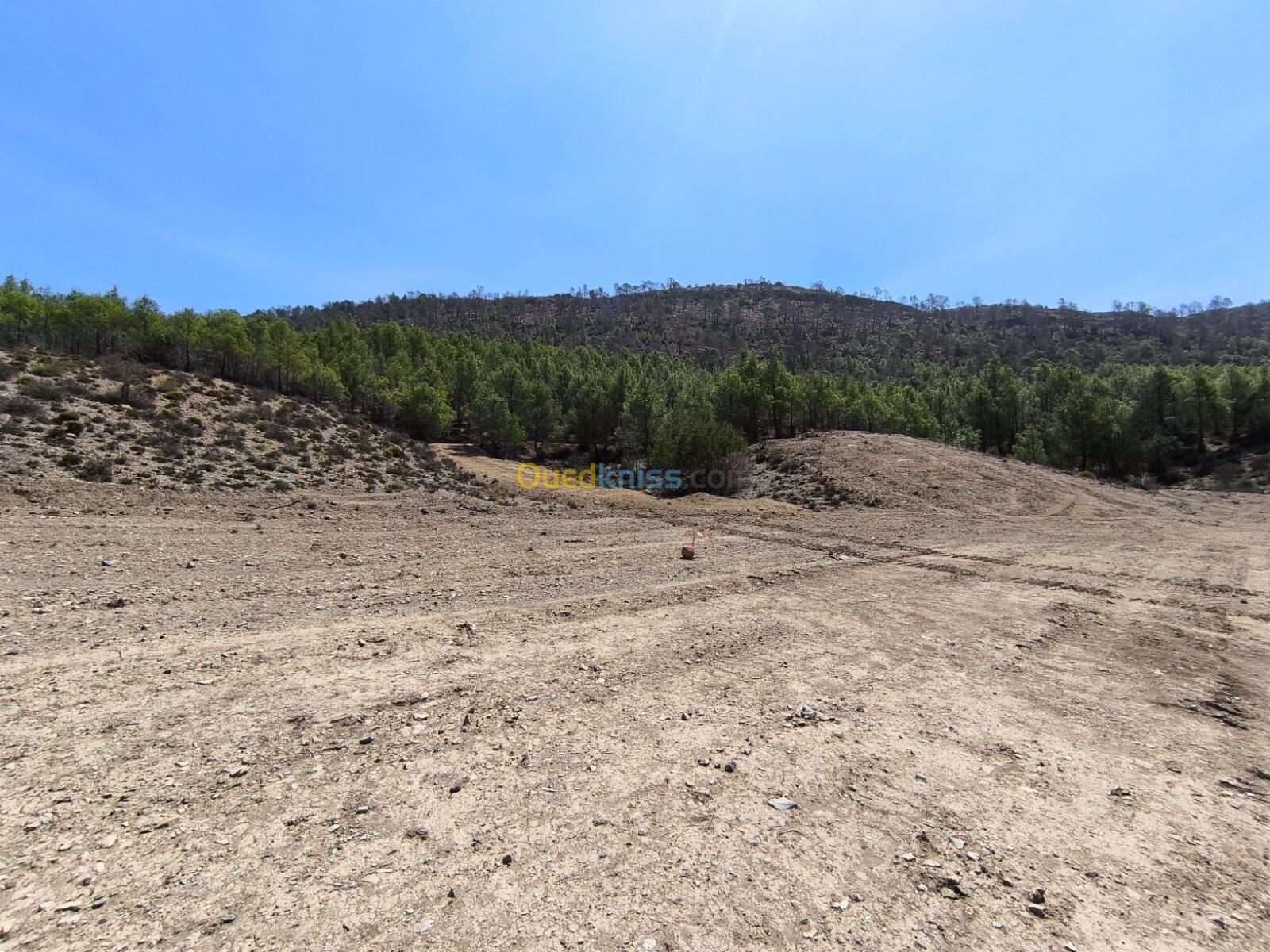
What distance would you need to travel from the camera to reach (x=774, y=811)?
3738 mm

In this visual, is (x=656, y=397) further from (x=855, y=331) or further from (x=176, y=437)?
(x=855, y=331)

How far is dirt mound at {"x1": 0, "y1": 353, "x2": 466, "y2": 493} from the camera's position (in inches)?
630

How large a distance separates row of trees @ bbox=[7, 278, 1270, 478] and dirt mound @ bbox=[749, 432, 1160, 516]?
13.7 feet

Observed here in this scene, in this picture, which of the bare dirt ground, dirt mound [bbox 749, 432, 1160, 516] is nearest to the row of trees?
dirt mound [bbox 749, 432, 1160, 516]

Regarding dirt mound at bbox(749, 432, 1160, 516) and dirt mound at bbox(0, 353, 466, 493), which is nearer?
dirt mound at bbox(0, 353, 466, 493)

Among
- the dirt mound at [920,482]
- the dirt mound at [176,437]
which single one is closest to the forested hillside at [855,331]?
the dirt mound at [920,482]

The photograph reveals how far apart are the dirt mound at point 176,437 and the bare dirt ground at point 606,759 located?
25.2 ft

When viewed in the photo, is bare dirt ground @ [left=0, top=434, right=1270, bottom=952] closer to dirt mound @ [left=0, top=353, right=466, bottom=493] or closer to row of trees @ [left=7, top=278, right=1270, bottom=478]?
dirt mound @ [left=0, top=353, right=466, bottom=493]

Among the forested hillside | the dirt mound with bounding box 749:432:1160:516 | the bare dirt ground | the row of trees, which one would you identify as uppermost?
the forested hillside

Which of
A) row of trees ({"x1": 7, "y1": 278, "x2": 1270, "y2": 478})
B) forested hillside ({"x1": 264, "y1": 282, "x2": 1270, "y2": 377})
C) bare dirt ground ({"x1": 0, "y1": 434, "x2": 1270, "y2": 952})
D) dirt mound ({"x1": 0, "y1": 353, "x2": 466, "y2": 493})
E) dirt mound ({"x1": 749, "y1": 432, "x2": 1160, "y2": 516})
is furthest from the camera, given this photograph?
forested hillside ({"x1": 264, "y1": 282, "x2": 1270, "y2": 377})

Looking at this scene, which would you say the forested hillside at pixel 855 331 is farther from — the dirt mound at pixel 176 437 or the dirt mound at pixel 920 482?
the dirt mound at pixel 176 437

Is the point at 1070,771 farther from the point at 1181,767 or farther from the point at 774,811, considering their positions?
the point at 774,811

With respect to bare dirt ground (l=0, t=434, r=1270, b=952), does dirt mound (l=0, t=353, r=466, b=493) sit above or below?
above

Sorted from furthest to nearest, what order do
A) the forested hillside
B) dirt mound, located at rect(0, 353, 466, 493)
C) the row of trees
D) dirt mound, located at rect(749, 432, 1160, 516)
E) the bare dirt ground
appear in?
the forested hillside → the row of trees → dirt mound, located at rect(749, 432, 1160, 516) → dirt mound, located at rect(0, 353, 466, 493) → the bare dirt ground
